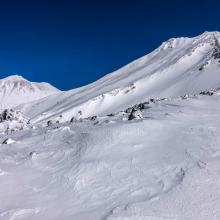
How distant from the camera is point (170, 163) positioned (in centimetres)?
1239

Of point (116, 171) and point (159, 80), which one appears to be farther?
point (159, 80)

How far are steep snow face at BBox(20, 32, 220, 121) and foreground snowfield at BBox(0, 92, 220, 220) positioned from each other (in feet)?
178

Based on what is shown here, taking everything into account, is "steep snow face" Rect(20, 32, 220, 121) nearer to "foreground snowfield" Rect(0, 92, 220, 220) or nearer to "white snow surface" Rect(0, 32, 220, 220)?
"white snow surface" Rect(0, 32, 220, 220)

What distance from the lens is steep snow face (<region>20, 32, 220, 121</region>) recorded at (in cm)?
7512

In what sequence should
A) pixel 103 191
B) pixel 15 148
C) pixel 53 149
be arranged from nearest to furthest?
pixel 103 191 < pixel 53 149 < pixel 15 148

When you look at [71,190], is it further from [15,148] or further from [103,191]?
[15,148]

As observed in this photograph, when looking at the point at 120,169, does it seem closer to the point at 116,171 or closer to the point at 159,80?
→ the point at 116,171

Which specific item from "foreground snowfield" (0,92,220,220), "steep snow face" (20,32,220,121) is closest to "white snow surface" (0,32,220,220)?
"foreground snowfield" (0,92,220,220)

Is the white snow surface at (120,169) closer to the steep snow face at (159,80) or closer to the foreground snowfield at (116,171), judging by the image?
the foreground snowfield at (116,171)

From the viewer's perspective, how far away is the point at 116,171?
12.2 meters

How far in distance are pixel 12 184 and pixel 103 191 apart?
9.12 feet

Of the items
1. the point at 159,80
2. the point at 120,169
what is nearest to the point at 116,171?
the point at 120,169

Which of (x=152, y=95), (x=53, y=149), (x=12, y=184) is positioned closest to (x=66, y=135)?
(x=53, y=149)

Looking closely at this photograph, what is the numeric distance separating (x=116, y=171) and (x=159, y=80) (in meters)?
76.0
